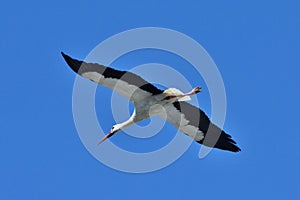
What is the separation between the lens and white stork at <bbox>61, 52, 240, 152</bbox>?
93.8 ft

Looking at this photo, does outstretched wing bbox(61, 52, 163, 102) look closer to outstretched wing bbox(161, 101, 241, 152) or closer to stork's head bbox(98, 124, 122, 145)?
outstretched wing bbox(161, 101, 241, 152)

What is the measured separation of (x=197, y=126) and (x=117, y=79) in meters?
2.41

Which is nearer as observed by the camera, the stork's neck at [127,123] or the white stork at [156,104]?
the white stork at [156,104]

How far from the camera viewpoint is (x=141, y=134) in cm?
3045

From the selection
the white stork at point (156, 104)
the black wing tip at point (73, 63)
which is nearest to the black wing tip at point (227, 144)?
the white stork at point (156, 104)

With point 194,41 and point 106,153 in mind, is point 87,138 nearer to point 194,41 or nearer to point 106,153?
point 106,153

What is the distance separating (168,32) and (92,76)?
9.61 feet

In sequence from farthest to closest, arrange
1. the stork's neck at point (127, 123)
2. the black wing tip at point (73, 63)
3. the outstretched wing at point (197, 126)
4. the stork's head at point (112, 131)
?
the stork's head at point (112, 131)
the stork's neck at point (127, 123)
the outstretched wing at point (197, 126)
the black wing tip at point (73, 63)

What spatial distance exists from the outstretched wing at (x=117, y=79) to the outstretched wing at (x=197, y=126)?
0.80 metres

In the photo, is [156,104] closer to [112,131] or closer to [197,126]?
[197,126]

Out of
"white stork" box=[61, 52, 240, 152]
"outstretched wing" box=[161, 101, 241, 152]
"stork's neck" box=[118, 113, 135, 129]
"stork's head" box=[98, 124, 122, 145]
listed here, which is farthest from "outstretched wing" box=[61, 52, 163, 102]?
"stork's head" box=[98, 124, 122, 145]

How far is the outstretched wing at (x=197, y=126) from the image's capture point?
29.8 metres

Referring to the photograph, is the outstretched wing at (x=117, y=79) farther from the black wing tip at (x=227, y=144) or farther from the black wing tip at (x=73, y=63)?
the black wing tip at (x=227, y=144)

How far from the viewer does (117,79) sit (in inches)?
1132
